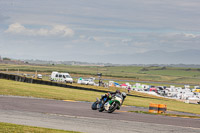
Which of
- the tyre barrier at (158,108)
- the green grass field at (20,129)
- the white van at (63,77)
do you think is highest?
the white van at (63,77)

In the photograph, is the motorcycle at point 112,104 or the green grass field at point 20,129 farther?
the motorcycle at point 112,104

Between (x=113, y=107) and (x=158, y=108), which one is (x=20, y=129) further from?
(x=158, y=108)

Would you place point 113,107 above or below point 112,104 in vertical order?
below

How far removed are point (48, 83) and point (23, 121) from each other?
36967 millimetres

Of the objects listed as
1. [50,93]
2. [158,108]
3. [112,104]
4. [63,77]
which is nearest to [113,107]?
[112,104]

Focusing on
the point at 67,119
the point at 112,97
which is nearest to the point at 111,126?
the point at 67,119

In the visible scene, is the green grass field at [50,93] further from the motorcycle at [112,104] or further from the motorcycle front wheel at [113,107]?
the motorcycle front wheel at [113,107]

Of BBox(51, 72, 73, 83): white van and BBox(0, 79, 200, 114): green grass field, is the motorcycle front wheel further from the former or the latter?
BBox(51, 72, 73, 83): white van

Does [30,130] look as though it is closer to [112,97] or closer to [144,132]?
[144,132]

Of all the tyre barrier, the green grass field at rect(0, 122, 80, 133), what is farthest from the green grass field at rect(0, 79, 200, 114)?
the green grass field at rect(0, 122, 80, 133)

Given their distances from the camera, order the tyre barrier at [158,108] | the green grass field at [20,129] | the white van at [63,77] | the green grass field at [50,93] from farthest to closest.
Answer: the white van at [63,77] < the green grass field at [50,93] < the tyre barrier at [158,108] < the green grass field at [20,129]

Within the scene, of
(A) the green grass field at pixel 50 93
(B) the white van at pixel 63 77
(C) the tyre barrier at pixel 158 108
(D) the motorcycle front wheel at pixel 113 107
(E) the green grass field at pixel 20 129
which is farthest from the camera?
(B) the white van at pixel 63 77

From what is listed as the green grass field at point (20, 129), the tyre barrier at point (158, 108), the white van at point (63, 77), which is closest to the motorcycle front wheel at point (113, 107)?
the tyre barrier at point (158, 108)

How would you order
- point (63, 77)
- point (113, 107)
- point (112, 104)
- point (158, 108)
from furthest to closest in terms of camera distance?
1. point (63, 77)
2. point (158, 108)
3. point (112, 104)
4. point (113, 107)
